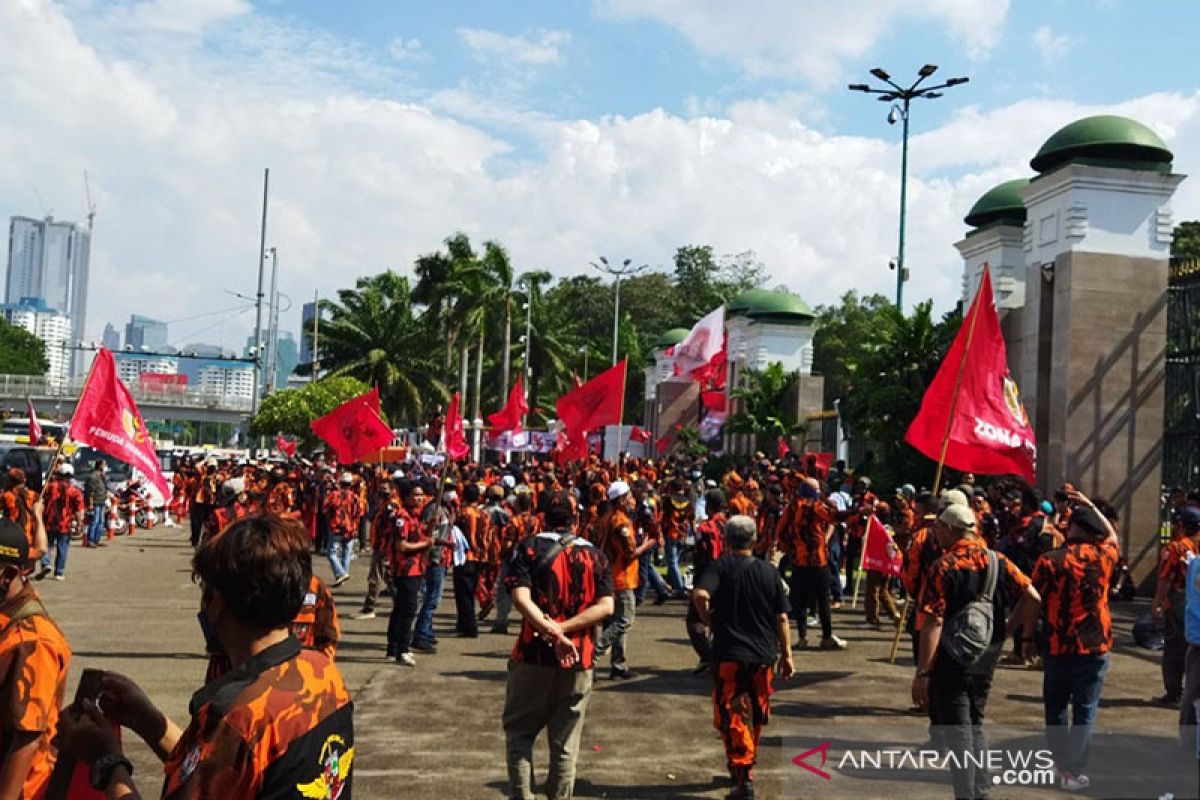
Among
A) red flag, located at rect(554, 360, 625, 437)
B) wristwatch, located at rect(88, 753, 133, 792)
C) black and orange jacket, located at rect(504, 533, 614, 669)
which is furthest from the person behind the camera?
red flag, located at rect(554, 360, 625, 437)

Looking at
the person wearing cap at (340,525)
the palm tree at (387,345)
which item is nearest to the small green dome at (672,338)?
the palm tree at (387,345)

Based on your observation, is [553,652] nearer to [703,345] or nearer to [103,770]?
[103,770]

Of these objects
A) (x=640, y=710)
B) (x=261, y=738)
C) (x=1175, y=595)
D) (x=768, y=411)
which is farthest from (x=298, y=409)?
(x=261, y=738)

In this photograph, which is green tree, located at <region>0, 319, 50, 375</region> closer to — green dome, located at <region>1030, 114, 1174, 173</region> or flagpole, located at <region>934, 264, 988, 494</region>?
green dome, located at <region>1030, 114, 1174, 173</region>

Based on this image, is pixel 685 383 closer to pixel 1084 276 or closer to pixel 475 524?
pixel 1084 276

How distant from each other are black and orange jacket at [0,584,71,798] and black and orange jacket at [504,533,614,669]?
3.19 metres

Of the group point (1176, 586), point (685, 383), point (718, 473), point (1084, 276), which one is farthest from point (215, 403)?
point (1176, 586)

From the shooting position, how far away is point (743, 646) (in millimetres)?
6703

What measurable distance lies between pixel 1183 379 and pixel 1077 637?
12.8 m

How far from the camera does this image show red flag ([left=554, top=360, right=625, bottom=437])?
20.1 meters

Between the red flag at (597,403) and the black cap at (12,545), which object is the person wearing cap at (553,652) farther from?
the red flag at (597,403)

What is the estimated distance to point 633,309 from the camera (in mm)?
84062

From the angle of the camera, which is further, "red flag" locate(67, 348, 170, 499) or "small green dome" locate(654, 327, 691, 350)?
"small green dome" locate(654, 327, 691, 350)

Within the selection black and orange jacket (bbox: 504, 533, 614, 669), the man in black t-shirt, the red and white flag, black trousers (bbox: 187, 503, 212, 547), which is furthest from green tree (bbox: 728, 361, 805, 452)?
black and orange jacket (bbox: 504, 533, 614, 669)
